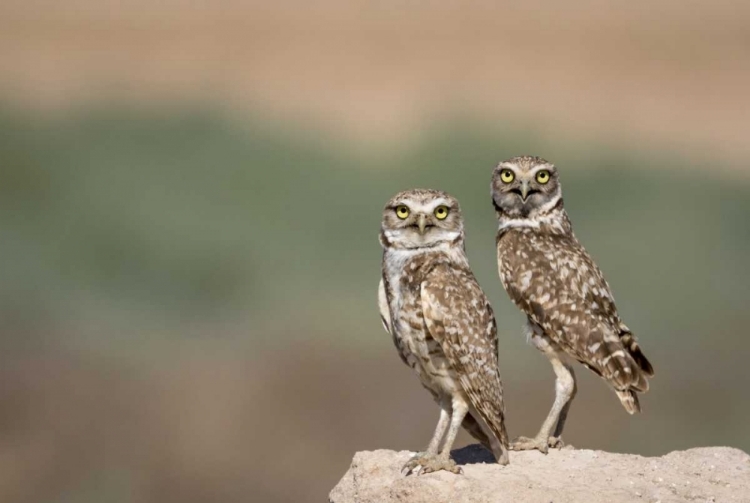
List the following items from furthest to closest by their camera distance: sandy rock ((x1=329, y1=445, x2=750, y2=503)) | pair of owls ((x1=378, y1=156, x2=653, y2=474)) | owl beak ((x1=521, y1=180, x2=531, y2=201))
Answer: owl beak ((x1=521, y1=180, x2=531, y2=201)) < pair of owls ((x1=378, y1=156, x2=653, y2=474)) < sandy rock ((x1=329, y1=445, x2=750, y2=503))

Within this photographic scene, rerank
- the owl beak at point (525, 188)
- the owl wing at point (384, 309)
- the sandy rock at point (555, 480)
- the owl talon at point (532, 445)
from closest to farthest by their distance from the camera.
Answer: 1. the sandy rock at point (555, 480)
2. the owl wing at point (384, 309)
3. the owl talon at point (532, 445)
4. the owl beak at point (525, 188)

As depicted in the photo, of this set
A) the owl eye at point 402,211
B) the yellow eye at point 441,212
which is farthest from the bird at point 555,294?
the owl eye at point 402,211

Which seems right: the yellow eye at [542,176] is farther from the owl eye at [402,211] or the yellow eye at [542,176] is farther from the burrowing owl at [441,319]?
the owl eye at [402,211]

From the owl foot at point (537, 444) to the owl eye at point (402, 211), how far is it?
1.48 metres

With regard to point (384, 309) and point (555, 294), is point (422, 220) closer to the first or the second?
point (384, 309)

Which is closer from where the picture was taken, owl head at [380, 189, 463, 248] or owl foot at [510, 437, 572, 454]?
owl head at [380, 189, 463, 248]

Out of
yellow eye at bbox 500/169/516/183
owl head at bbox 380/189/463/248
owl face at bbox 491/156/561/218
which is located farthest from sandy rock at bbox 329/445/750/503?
yellow eye at bbox 500/169/516/183

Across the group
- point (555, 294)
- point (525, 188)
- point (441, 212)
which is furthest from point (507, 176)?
point (441, 212)

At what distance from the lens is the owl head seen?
31.3 feet

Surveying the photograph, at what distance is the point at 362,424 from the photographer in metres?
18.3

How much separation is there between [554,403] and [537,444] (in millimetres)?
339

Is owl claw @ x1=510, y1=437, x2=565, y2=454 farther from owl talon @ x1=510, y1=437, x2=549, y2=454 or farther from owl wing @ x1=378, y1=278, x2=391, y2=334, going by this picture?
owl wing @ x1=378, y1=278, x2=391, y2=334

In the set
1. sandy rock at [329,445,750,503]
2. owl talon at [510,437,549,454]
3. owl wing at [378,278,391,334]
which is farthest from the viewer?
owl talon at [510,437,549,454]

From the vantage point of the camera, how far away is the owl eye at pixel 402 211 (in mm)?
9578
